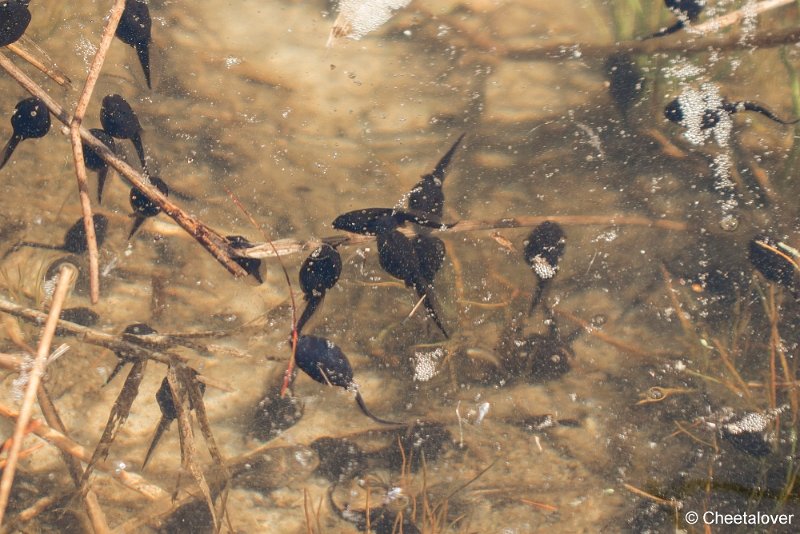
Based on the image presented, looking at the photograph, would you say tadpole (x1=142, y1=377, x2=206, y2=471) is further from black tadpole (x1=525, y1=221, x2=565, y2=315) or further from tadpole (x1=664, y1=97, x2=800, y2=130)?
tadpole (x1=664, y1=97, x2=800, y2=130)

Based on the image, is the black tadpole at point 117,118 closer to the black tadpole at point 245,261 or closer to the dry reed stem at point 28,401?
the black tadpole at point 245,261

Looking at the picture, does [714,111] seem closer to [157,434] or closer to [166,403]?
[166,403]

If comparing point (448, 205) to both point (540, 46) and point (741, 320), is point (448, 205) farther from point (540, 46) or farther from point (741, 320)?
point (741, 320)

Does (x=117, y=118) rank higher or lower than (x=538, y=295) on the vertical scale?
higher

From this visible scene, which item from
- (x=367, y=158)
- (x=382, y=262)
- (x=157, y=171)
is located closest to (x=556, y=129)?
(x=367, y=158)

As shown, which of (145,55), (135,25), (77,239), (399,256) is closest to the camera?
(399,256)

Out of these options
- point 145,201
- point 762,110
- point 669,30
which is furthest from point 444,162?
point 762,110
